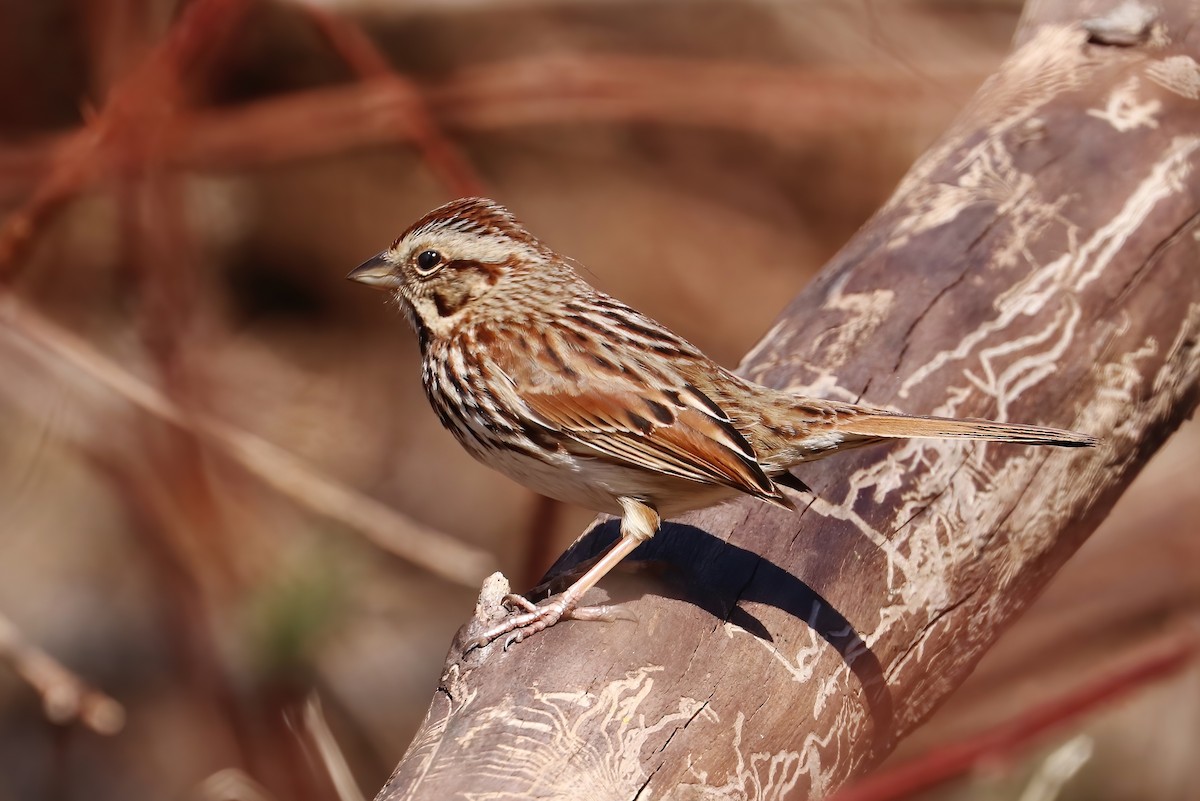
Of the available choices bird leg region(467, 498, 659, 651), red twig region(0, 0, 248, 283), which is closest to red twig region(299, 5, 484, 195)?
red twig region(0, 0, 248, 283)

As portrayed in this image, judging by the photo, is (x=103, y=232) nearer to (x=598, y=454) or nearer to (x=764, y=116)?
(x=764, y=116)

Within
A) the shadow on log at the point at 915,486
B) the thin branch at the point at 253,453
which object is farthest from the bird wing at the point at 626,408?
the thin branch at the point at 253,453

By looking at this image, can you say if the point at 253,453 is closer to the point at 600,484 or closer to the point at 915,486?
the point at 600,484

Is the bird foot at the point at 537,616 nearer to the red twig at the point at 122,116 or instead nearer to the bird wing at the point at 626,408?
the bird wing at the point at 626,408

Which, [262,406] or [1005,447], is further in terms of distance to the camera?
[262,406]

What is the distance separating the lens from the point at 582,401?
3139 millimetres

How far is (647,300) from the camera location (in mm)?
7332

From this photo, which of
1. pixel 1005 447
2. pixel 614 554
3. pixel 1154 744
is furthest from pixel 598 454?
pixel 1154 744

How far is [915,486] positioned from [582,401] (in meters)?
0.82

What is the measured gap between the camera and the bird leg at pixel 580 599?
2750 millimetres

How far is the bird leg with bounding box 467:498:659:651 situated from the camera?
275 centimetres

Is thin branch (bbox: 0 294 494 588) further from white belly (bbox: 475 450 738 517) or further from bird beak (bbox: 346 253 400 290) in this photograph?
white belly (bbox: 475 450 738 517)

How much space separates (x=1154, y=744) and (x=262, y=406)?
4541 millimetres

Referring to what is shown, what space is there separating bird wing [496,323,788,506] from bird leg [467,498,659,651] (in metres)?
0.12
